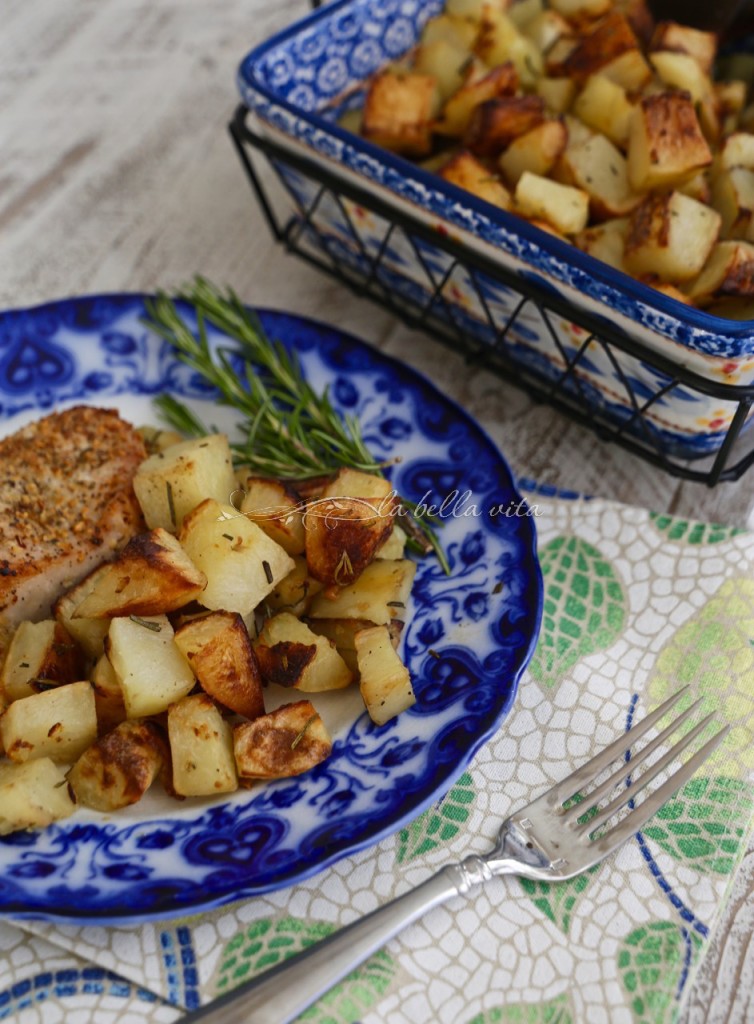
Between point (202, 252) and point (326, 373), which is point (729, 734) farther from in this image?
point (202, 252)

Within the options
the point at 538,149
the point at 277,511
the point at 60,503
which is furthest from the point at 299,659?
the point at 538,149

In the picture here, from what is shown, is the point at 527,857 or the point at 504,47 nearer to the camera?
the point at 527,857

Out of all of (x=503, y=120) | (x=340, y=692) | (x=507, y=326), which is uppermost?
(x=503, y=120)

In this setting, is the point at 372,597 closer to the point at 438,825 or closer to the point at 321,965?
the point at 438,825

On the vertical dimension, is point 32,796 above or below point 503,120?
below

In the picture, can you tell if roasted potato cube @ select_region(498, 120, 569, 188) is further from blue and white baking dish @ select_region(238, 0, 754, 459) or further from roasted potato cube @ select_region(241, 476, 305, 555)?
roasted potato cube @ select_region(241, 476, 305, 555)

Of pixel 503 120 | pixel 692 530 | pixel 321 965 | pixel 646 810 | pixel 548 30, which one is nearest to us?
pixel 321 965

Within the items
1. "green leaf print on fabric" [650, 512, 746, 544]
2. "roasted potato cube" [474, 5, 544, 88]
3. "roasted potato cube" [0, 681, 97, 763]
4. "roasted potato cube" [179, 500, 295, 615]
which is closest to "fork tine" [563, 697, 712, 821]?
"green leaf print on fabric" [650, 512, 746, 544]

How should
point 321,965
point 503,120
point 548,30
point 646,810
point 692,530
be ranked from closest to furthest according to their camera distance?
point 321,965, point 646,810, point 692,530, point 503,120, point 548,30
